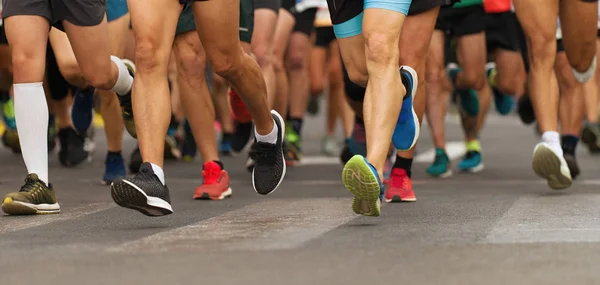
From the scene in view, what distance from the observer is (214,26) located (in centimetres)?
614

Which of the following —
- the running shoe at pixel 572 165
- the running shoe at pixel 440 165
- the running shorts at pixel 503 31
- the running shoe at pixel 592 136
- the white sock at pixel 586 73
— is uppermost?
the running shorts at pixel 503 31

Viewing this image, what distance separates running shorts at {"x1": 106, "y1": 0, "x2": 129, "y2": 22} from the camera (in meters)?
8.21

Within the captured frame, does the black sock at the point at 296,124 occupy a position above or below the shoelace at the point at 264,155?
below

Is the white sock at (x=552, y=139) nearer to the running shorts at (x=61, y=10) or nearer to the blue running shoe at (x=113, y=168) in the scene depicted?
the running shorts at (x=61, y=10)

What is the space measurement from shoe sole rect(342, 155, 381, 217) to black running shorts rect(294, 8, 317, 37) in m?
6.30

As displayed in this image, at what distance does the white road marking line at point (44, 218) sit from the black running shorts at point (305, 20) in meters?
5.14

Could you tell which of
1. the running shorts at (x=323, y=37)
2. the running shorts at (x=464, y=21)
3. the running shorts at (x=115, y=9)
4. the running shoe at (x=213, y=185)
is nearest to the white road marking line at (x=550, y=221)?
the running shoe at (x=213, y=185)

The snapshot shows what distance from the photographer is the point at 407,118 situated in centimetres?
639

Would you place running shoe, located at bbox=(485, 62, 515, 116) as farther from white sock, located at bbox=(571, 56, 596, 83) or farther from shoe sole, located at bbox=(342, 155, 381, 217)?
shoe sole, located at bbox=(342, 155, 381, 217)

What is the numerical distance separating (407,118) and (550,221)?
95 centimetres

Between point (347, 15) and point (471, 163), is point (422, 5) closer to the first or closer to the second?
point (347, 15)

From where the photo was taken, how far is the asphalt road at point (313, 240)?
13.8 feet

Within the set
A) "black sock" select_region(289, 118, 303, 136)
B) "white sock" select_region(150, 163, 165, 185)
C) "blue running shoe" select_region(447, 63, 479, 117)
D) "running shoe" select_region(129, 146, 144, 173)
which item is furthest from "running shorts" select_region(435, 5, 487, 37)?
"white sock" select_region(150, 163, 165, 185)

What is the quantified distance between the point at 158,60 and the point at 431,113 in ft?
13.8
